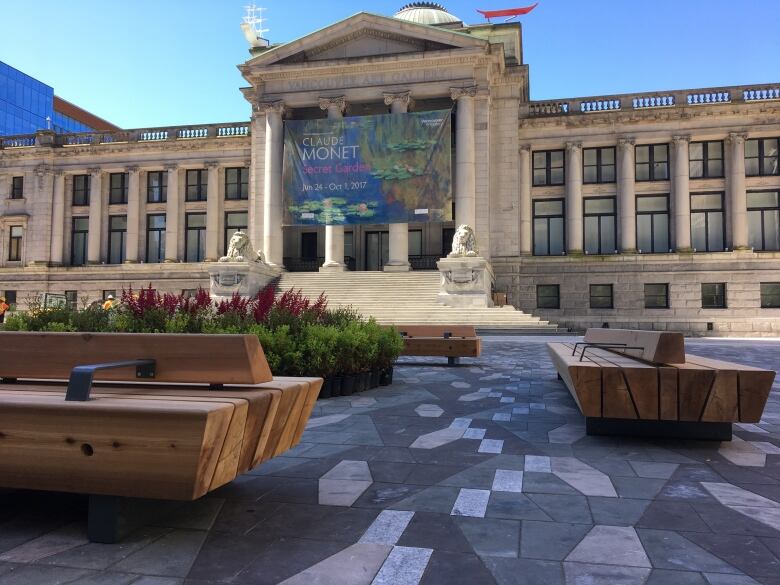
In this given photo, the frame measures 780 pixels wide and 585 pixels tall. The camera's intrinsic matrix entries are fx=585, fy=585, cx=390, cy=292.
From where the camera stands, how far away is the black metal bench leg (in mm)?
3127

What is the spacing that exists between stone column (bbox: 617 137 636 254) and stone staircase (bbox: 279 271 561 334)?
11205 millimetres

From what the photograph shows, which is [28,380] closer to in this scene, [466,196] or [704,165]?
[466,196]

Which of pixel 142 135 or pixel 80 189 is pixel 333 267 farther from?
pixel 80 189

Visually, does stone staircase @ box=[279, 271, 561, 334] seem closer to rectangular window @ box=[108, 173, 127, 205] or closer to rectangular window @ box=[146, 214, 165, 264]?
rectangular window @ box=[146, 214, 165, 264]

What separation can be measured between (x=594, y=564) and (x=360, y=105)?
35384mm

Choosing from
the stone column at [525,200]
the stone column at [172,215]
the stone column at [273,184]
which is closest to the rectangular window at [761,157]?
the stone column at [525,200]

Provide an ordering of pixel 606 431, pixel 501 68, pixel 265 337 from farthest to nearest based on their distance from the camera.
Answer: pixel 501 68
pixel 265 337
pixel 606 431

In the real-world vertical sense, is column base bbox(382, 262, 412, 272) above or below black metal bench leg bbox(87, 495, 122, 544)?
above

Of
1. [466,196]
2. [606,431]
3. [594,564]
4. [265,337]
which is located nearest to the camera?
[594,564]

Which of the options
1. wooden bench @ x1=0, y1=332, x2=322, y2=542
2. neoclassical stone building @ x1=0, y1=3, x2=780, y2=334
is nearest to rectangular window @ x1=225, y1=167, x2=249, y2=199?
neoclassical stone building @ x1=0, y1=3, x2=780, y2=334

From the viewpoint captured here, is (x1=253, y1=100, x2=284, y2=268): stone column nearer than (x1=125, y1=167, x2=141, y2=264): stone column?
Yes

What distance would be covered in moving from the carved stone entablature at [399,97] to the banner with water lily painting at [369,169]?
1.57 meters

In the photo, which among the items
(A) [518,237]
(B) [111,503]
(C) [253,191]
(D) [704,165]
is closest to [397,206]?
(A) [518,237]

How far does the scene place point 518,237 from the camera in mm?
34719
